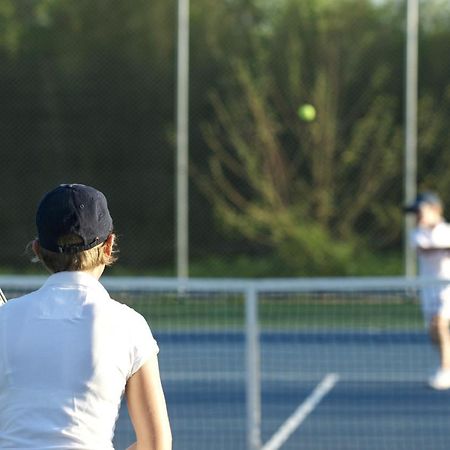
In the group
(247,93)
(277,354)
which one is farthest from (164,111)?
(277,354)

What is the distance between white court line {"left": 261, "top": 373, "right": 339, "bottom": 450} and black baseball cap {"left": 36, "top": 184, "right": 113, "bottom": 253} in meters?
5.58

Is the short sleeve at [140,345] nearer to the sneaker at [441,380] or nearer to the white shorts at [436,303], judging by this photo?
the white shorts at [436,303]

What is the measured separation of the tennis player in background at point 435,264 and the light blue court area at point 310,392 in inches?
10.3

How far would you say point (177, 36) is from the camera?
54.7ft

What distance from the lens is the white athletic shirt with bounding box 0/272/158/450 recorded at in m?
2.52

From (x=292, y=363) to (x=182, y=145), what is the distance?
5188 mm

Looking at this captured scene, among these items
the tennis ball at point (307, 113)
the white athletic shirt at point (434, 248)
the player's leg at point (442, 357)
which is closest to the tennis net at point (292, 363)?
the player's leg at point (442, 357)

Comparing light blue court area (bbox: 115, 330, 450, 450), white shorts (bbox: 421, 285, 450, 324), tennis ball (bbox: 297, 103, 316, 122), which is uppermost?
tennis ball (bbox: 297, 103, 316, 122)

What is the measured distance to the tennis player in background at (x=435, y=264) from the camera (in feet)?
33.0

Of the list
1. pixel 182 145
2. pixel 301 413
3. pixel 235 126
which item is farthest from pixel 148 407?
pixel 235 126

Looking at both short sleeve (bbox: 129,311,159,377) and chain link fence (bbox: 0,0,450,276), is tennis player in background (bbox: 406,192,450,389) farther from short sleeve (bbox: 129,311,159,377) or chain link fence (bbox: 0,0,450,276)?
short sleeve (bbox: 129,311,159,377)

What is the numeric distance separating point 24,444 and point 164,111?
15.6 metres

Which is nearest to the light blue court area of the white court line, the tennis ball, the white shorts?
the white court line

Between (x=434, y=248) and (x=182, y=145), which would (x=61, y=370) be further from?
(x=182, y=145)
